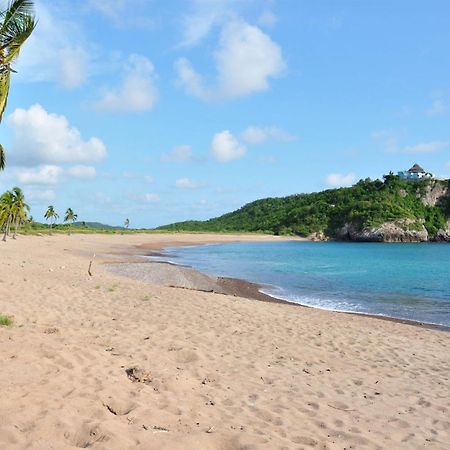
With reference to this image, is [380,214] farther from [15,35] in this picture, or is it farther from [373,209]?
[15,35]

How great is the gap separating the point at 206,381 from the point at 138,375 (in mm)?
1218

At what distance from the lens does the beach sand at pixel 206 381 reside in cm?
521

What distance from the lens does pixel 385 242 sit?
122 meters

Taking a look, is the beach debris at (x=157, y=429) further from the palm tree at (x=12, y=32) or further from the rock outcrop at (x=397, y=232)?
the rock outcrop at (x=397, y=232)

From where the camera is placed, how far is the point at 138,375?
289 inches

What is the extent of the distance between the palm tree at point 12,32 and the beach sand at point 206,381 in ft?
18.4

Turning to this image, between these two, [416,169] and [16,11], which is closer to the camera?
[16,11]

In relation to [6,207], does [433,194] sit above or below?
above

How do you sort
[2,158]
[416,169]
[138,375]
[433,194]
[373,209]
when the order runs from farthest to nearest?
1. [416,169]
2. [433,194]
3. [373,209]
4. [2,158]
5. [138,375]

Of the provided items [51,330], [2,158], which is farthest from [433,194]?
[51,330]

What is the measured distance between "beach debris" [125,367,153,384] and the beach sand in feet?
0.15

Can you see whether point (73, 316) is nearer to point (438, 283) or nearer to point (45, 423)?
point (45, 423)

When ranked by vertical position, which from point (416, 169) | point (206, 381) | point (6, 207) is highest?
point (416, 169)

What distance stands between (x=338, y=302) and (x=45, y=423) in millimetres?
19601
